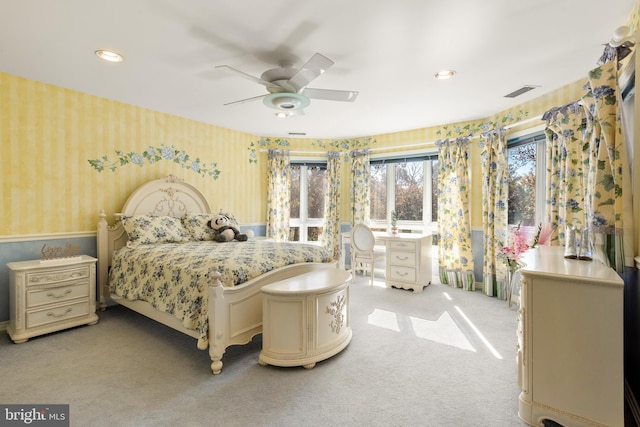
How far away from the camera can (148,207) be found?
12.5 feet

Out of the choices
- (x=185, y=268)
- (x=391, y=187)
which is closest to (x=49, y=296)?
(x=185, y=268)

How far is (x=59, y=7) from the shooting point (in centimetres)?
192

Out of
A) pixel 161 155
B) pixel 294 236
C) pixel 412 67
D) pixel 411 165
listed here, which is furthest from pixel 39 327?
A: pixel 411 165

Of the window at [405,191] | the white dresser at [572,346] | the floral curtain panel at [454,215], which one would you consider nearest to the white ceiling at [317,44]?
the floral curtain panel at [454,215]

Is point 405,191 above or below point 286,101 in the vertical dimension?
below

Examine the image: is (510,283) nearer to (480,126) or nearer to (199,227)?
(480,126)

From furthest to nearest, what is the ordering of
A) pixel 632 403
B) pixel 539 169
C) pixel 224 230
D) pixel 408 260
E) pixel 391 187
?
pixel 391 187, pixel 408 260, pixel 224 230, pixel 539 169, pixel 632 403

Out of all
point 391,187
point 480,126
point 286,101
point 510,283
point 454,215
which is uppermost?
point 480,126

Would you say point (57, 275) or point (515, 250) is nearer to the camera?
point (57, 275)

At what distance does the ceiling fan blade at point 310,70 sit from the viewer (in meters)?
2.10

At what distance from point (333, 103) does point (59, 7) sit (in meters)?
2.53

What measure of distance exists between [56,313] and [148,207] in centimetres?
145

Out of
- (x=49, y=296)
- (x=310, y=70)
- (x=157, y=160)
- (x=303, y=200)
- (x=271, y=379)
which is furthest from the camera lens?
(x=303, y=200)

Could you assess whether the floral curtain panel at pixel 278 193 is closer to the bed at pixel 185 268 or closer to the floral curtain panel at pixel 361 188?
the floral curtain panel at pixel 361 188
